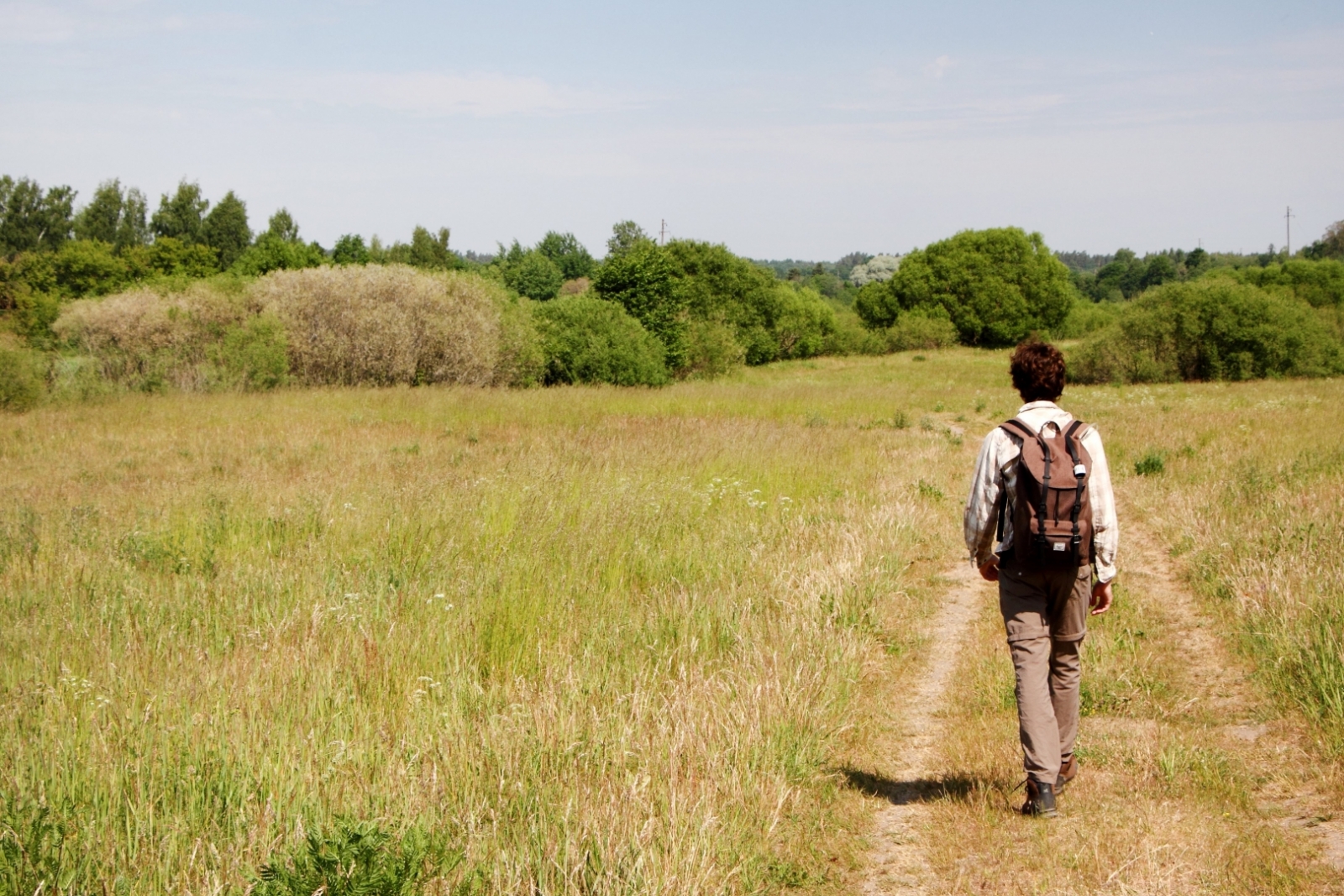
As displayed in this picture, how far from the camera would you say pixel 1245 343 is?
36.3m

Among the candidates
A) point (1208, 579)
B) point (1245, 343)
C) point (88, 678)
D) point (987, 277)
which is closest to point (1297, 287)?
point (1245, 343)

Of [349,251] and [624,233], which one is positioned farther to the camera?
[624,233]

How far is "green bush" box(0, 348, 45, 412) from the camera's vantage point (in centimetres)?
2036

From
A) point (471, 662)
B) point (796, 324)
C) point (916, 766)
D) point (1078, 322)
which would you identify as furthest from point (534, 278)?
point (916, 766)

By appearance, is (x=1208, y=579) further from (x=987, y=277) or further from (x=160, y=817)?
(x=987, y=277)

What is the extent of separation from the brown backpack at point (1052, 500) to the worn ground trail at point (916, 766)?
1.29 meters

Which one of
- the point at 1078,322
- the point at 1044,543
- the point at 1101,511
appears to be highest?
the point at 1078,322

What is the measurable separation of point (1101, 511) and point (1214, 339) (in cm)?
3714

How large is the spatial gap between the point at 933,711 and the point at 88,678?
15.0 ft

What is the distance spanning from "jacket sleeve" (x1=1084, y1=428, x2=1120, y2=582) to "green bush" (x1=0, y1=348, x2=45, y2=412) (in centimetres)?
2212

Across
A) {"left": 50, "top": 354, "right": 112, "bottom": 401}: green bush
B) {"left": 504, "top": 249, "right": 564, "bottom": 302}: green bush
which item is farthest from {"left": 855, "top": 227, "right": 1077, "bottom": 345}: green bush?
{"left": 50, "top": 354, "right": 112, "bottom": 401}: green bush

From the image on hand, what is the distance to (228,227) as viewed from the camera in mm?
84688

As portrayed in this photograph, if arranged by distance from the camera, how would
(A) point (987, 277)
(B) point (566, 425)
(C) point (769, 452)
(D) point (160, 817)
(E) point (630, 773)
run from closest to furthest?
1. (D) point (160, 817)
2. (E) point (630, 773)
3. (C) point (769, 452)
4. (B) point (566, 425)
5. (A) point (987, 277)

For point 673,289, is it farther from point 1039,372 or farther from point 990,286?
point 1039,372
